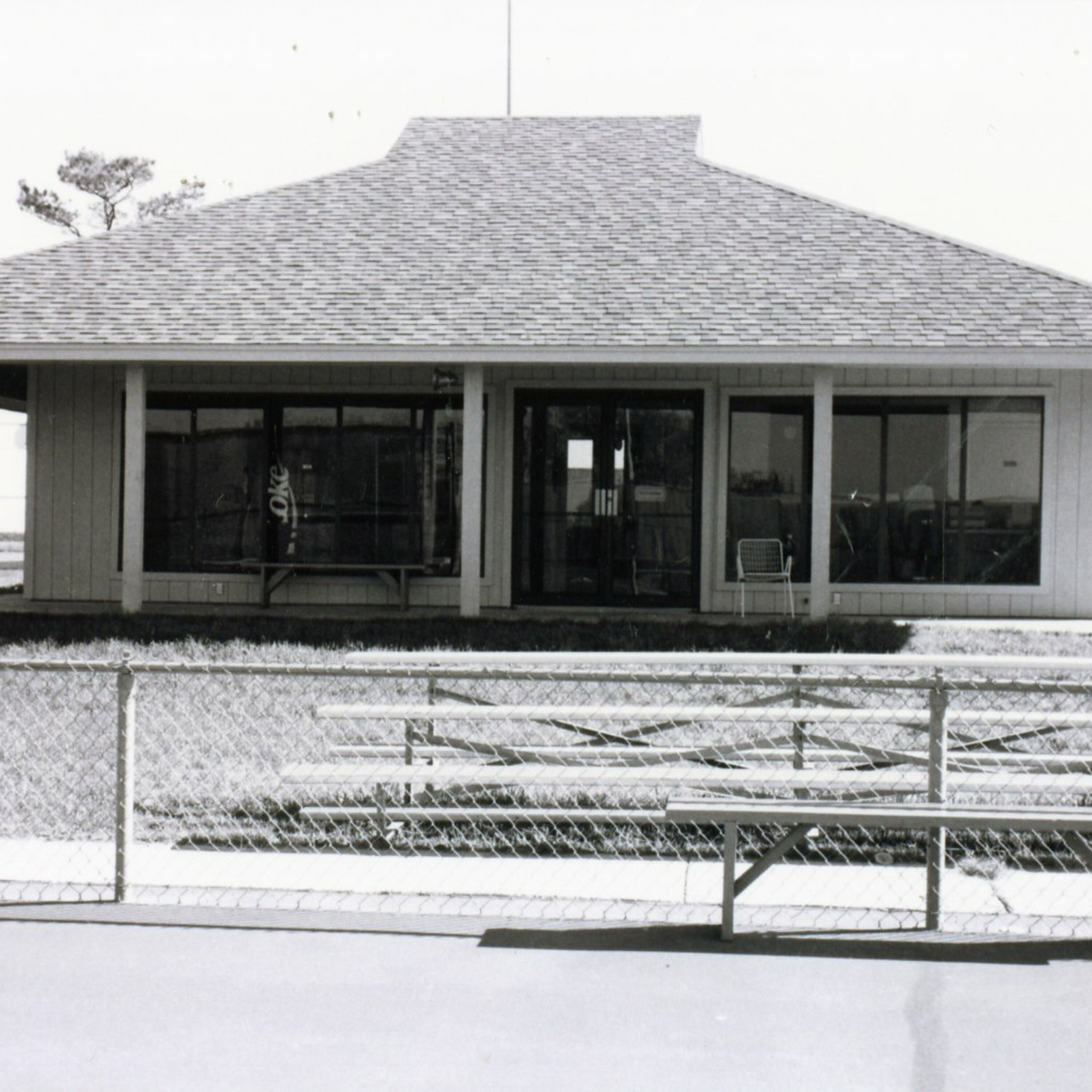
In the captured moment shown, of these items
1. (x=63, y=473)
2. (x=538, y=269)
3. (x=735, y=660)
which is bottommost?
(x=735, y=660)

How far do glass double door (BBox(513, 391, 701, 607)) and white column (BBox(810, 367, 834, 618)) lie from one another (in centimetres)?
200

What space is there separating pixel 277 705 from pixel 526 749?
12.1 ft

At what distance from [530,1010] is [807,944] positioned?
1221mm

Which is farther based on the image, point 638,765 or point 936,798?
point 638,765

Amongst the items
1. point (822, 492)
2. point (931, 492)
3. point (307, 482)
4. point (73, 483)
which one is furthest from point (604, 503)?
point (73, 483)

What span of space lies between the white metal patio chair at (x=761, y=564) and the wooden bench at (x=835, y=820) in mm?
10865

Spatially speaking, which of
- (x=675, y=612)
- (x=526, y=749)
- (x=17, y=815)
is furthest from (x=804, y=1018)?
(x=675, y=612)

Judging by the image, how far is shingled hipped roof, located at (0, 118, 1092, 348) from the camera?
585 inches

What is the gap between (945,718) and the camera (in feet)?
18.6

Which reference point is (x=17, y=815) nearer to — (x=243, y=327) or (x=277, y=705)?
(x=277, y=705)

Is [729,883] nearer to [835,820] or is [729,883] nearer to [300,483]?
[835,820]

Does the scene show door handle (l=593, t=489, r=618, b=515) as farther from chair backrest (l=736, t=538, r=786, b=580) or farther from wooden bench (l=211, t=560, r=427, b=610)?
wooden bench (l=211, t=560, r=427, b=610)

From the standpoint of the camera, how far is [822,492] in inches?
567

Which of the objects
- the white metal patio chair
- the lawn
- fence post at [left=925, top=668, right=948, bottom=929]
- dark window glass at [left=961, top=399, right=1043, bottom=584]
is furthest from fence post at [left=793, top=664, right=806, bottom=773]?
dark window glass at [left=961, top=399, right=1043, bottom=584]
